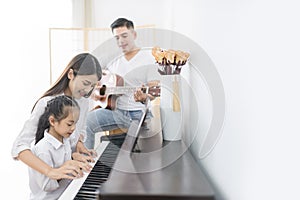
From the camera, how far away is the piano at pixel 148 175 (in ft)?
2.19

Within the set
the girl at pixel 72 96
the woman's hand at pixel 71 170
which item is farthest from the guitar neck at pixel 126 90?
the woman's hand at pixel 71 170

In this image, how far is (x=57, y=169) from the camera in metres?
1.45

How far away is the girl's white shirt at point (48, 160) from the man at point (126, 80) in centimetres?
39

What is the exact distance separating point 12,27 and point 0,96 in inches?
25.7

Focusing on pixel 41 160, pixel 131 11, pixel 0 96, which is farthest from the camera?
pixel 131 11

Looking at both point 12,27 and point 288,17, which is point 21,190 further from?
point 288,17

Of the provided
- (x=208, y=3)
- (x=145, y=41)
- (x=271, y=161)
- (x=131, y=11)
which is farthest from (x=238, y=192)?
(x=131, y=11)

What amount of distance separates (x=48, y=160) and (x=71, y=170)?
1.13 feet

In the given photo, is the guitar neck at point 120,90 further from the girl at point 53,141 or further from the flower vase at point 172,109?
the flower vase at point 172,109

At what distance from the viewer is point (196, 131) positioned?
1173mm

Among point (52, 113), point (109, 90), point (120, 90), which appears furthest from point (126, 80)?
point (52, 113)

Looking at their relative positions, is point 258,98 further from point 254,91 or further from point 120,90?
point 120,90

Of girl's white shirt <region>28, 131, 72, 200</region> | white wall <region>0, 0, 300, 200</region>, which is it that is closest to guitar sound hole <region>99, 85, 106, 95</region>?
girl's white shirt <region>28, 131, 72, 200</region>

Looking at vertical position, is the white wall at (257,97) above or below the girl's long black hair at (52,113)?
above
